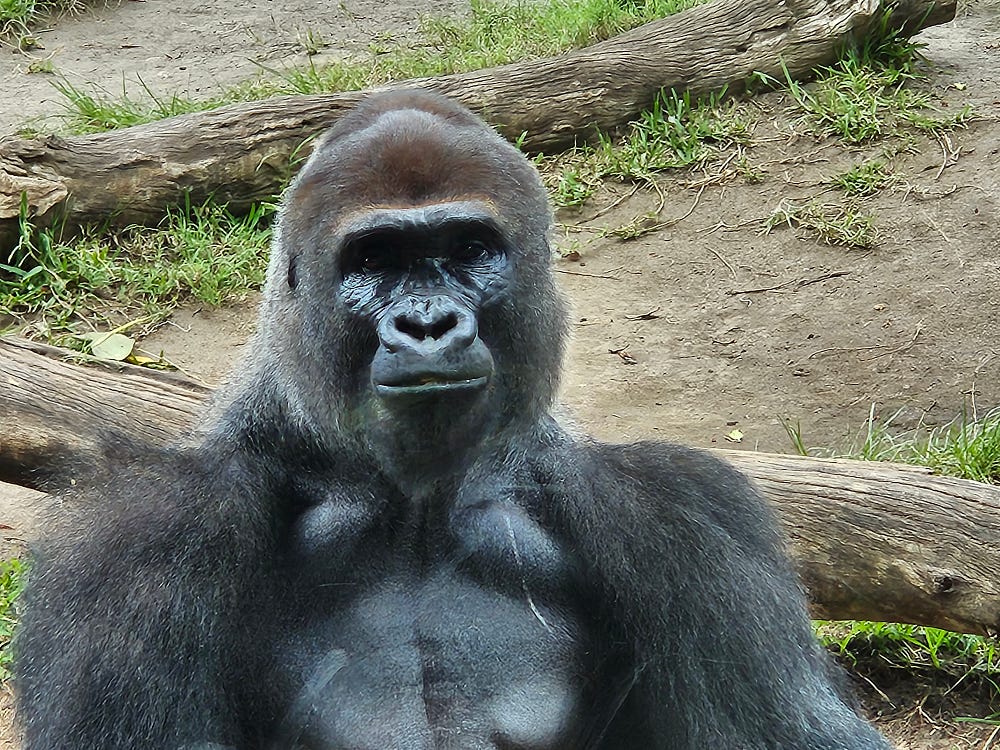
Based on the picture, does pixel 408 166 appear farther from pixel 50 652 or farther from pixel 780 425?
pixel 780 425

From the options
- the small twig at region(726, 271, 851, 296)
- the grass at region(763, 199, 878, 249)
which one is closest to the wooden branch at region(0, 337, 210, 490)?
Answer: the small twig at region(726, 271, 851, 296)

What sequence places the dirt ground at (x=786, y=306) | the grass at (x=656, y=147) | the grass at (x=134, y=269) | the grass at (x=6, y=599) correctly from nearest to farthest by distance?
the grass at (x=6, y=599)
the dirt ground at (x=786, y=306)
the grass at (x=134, y=269)
the grass at (x=656, y=147)

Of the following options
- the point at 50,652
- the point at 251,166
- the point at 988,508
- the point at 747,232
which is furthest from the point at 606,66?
the point at 50,652

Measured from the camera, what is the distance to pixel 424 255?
2.80 metres

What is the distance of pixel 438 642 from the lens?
2.88m

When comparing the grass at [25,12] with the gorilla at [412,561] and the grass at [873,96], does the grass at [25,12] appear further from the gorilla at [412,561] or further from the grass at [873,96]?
the gorilla at [412,561]

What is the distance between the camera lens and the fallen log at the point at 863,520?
394 cm

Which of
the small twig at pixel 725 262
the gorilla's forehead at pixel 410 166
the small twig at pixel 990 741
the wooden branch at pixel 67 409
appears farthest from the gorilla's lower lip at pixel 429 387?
the small twig at pixel 725 262

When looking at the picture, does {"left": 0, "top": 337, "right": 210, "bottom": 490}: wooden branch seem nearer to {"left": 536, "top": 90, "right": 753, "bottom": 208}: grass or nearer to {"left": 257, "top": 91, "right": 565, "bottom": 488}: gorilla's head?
{"left": 257, "top": 91, "right": 565, "bottom": 488}: gorilla's head

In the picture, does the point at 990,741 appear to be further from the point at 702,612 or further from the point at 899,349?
the point at 899,349

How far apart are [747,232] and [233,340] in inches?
A: 114

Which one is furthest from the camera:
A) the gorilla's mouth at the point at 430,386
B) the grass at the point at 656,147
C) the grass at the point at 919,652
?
the grass at the point at 656,147

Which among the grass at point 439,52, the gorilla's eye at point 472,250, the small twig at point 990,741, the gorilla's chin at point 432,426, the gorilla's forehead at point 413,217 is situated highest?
the gorilla's forehead at point 413,217

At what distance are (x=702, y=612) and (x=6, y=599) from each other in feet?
8.90
